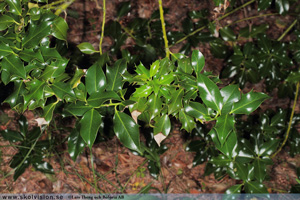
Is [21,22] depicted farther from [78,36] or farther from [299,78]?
[299,78]

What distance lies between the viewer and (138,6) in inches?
93.4

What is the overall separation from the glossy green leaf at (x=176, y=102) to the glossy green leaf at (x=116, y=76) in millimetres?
183

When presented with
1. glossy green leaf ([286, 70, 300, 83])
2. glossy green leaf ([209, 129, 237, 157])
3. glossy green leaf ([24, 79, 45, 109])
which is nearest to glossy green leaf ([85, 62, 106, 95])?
glossy green leaf ([24, 79, 45, 109])

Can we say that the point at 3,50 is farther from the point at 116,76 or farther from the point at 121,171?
the point at 121,171

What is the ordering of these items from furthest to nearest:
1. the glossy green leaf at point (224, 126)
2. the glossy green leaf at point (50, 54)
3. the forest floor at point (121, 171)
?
the forest floor at point (121, 171)
the glossy green leaf at point (50, 54)
the glossy green leaf at point (224, 126)

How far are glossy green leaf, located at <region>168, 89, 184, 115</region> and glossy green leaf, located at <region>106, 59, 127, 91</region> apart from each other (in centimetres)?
18

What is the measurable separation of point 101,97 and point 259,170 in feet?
3.62

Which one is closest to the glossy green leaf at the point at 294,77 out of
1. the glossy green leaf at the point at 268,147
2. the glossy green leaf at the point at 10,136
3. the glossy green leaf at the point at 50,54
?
the glossy green leaf at the point at 268,147

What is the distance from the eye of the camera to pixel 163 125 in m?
0.93

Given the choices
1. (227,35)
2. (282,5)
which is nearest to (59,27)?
(227,35)

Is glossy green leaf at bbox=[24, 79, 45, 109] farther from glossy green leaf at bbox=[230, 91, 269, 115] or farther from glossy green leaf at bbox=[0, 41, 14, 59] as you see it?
glossy green leaf at bbox=[230, 91, 269, 115]

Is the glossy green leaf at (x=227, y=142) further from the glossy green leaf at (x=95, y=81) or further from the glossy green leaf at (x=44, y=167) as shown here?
the glossy green leaf at (x=44, y=167)

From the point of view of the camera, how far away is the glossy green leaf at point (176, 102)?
892 millimetres

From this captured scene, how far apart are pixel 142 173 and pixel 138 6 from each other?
1.29 m
